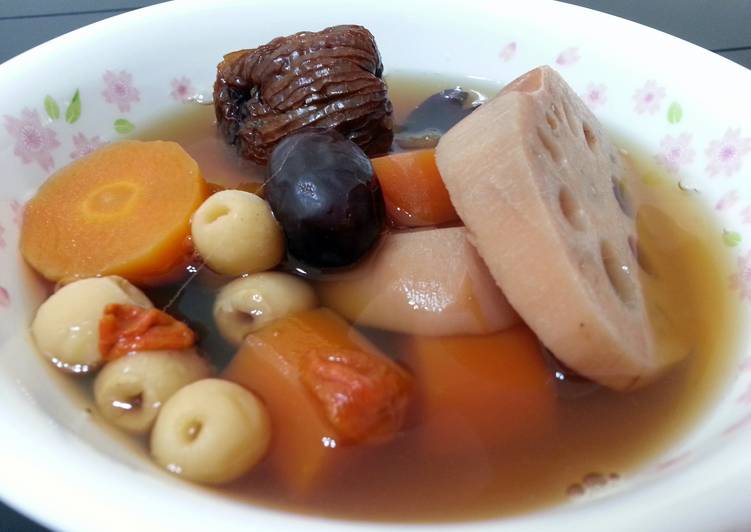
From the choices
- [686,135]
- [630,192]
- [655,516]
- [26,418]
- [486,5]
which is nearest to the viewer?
[655,516]

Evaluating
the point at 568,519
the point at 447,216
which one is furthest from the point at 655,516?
the point at 447,216

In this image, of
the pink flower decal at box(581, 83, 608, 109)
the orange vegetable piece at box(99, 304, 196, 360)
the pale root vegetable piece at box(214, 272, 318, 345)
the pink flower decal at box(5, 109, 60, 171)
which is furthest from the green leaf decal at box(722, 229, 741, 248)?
the pink flower decal at box(5, 109, 60, 171)

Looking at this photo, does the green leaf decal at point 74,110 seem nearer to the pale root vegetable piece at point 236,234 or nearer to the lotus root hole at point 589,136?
the pale root vegetable piece at point 236,234

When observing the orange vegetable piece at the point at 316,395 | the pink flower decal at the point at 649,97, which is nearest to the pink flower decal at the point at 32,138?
the orange vegetable piece at the point at 316,395

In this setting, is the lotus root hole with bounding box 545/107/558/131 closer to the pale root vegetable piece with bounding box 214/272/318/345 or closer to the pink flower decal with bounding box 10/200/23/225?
the pale root vegetable piece with bounding box 214/272/318/345

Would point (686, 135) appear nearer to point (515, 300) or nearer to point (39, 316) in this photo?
point (515, 300)

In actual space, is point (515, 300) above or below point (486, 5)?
below

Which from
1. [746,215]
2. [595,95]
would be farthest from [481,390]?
[595,95]

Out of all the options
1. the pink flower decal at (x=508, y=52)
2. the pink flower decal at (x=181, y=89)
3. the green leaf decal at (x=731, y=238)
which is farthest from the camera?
the pink flower decal at (x=508, y=52)
